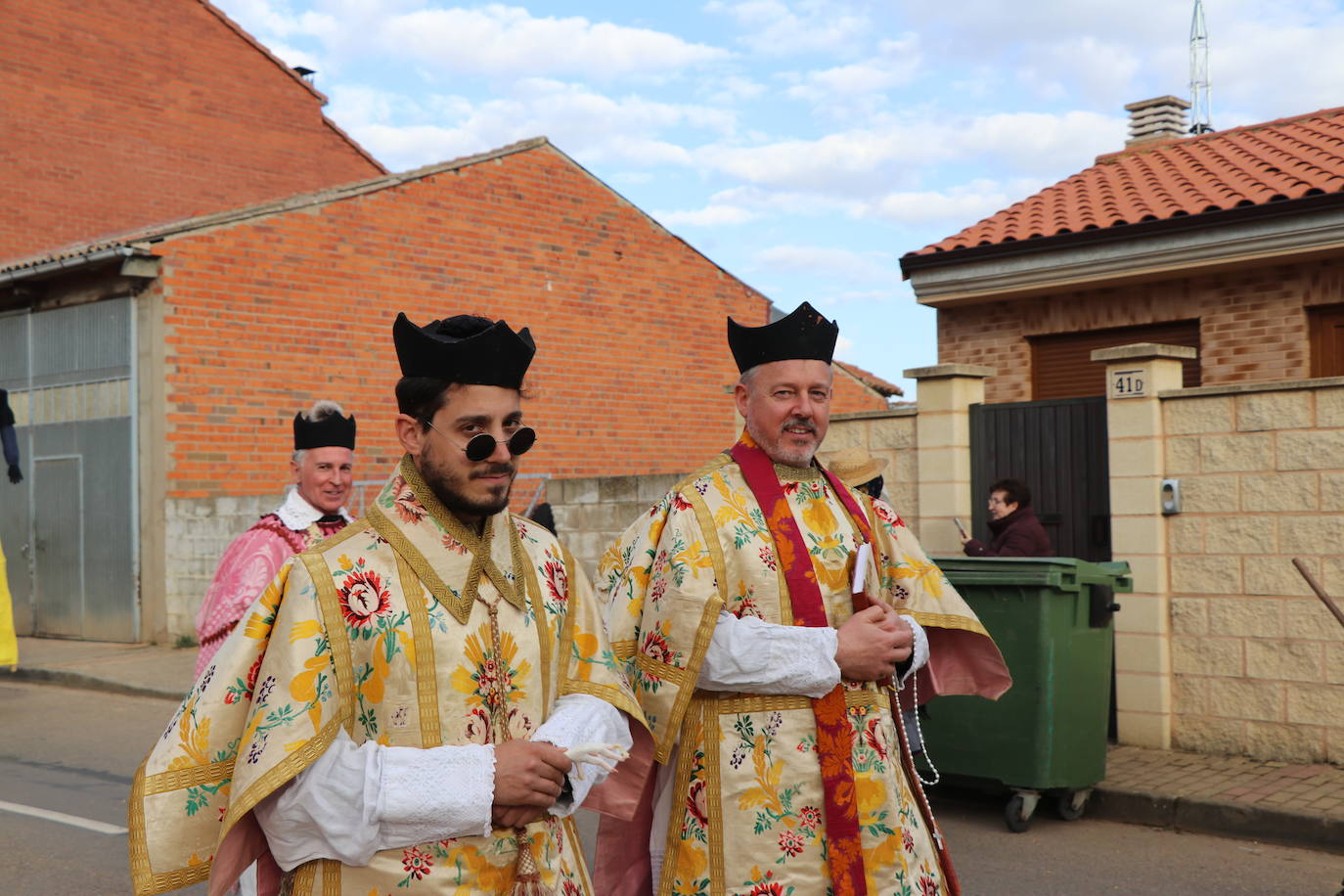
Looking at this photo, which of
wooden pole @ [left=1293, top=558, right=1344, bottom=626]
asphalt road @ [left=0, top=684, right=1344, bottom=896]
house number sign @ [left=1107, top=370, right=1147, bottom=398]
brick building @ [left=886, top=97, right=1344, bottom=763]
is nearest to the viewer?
wooden pole @ [left=1293, top=558, right=1344, bottom=626]

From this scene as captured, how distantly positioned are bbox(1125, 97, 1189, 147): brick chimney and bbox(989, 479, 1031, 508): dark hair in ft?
26.0

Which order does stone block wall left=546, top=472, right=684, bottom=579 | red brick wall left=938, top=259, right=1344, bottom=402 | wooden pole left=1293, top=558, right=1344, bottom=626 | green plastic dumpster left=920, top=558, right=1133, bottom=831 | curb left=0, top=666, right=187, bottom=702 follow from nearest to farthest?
wooden pole left=1293, top=558, right=1344, bottom=626 < green plastic dumpster left=920, top=558, right=1133, bottom=831 < red brick wall left=938, top=259, right=1344, bottom=402 < curb left=0, top=666, right=187, bottom=702 < stone block wall left=546, top=472, right=684, bottom=579

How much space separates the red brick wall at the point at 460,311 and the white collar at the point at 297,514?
955 cm

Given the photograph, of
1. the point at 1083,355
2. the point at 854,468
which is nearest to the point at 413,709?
the point at 854,468

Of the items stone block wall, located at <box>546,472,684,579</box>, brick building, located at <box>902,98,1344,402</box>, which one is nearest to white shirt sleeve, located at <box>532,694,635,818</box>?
stone block wall, located at <box>546,472,684,579</box>

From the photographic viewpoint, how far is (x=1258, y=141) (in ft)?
43.7

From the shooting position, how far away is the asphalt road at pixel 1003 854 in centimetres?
580

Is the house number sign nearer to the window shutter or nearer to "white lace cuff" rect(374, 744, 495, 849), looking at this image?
the window shutter

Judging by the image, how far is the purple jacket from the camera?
830 cm

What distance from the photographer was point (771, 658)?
3367 mm

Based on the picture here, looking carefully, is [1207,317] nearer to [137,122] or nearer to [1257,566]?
[1257,566]

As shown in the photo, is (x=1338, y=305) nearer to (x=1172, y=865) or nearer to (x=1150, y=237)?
(x=1150, y=237)

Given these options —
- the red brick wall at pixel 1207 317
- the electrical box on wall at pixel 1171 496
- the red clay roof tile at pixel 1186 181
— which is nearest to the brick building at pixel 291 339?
the red brick wall at pixel 1207 317

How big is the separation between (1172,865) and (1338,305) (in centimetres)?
624
